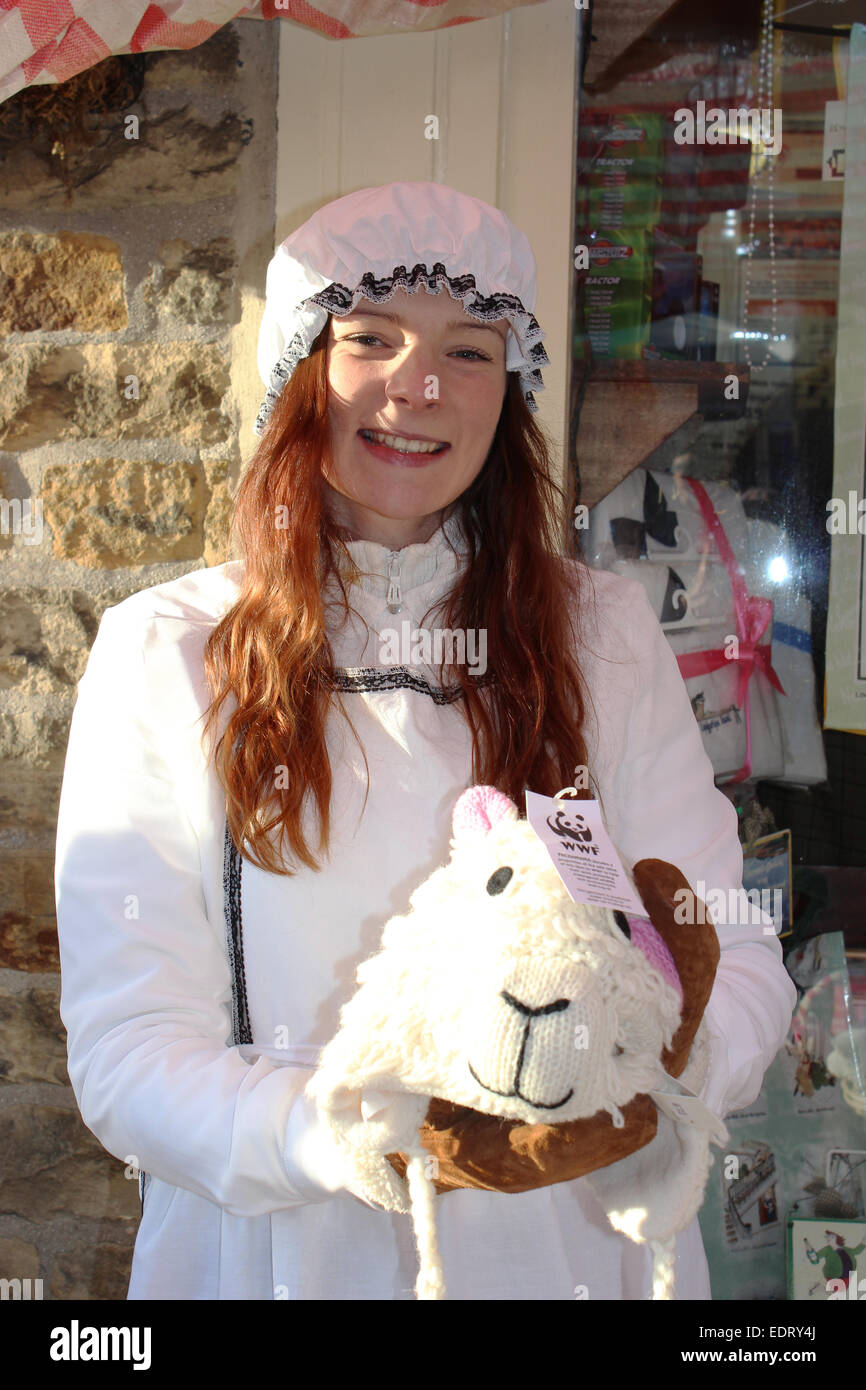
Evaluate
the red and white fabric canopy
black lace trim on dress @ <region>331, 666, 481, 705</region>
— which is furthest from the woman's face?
the red and white fabric canopy

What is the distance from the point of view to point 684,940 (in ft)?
2.99

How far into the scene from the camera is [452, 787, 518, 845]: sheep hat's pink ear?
0.92 metres

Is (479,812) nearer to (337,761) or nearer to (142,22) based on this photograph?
(337,761)

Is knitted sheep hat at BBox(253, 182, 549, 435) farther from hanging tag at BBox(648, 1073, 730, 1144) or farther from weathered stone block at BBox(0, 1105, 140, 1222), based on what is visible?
weathered stone block at BBox(0, 1105, 140, 1222)

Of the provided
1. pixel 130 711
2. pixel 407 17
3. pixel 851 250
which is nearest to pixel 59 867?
pixel 130 711

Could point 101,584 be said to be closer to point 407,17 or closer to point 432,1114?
point 407,17

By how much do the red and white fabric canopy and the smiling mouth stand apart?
1.93 ft

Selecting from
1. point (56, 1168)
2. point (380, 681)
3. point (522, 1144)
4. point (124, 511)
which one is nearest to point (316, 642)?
point (380, 681)

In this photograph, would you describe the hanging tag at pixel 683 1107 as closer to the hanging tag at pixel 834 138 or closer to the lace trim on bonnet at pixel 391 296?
the lace trim on bonnet at pixel 391 296

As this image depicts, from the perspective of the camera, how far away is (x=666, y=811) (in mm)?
1348

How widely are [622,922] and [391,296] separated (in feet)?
2.76

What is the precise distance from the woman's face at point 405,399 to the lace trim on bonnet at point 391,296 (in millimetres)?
13

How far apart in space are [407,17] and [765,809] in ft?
4.59

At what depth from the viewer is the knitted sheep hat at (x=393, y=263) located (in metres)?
1.35
